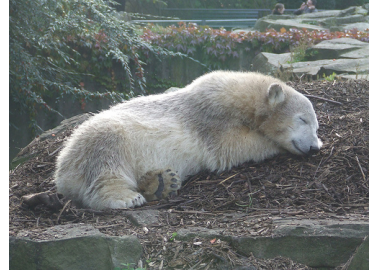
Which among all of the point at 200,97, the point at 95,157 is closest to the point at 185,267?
the point at 95,157

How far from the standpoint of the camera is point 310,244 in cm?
277

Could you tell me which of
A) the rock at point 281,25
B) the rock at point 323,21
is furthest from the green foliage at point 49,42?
the rock at point 323,21

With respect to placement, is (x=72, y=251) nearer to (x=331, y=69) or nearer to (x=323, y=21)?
(x=331, y=69)

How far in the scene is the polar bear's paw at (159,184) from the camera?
392 cm

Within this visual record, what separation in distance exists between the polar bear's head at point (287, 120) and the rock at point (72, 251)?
211 centimetres

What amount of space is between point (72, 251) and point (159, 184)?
1.38 meters

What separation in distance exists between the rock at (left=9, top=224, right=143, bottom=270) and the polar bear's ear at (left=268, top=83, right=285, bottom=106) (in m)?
2.24

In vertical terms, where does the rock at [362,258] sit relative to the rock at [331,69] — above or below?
below

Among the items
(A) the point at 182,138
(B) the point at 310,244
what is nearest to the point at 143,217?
(A) the point at 182,138

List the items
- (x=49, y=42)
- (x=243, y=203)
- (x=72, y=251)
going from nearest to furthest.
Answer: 1. (x=72, y=251)
2. (x=243, y=203)
3. (x=49, y=42)

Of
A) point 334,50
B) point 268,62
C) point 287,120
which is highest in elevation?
point 334,50

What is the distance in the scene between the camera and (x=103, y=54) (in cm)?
956

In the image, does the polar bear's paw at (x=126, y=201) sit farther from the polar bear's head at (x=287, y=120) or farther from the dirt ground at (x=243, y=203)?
the polar bear's head at (x=287, y=120)

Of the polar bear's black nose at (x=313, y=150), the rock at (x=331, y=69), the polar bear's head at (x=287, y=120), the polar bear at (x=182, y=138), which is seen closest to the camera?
the polar bear at (x=182, y=138)
